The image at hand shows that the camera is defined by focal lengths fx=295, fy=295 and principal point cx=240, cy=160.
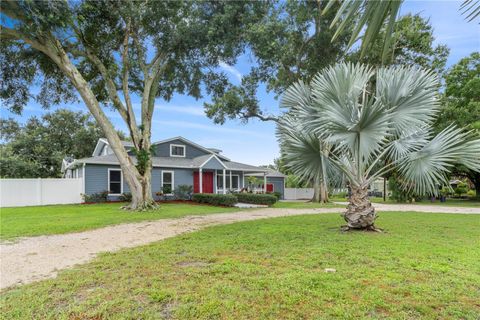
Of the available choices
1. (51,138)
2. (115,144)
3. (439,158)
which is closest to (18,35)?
(115,144)

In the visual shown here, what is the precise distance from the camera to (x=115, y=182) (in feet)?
61.2

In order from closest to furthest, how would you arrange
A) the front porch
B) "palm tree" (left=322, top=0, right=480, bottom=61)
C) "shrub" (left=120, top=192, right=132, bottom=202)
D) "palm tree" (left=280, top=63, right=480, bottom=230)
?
"palm tree" (left=322, top=0, right=480, bottom=61)
"palm tree" (left=280, top=63, right=480, bottom=230)
"shrub" (left=120, top=192, right=132, bottom=202)
the front porch

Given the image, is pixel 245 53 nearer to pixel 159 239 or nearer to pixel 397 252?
pixel 159 239

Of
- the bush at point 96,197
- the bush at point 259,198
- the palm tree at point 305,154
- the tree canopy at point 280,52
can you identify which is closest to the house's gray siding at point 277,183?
the tree canopy at point 280,52

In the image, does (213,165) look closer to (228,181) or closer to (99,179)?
(228,181)

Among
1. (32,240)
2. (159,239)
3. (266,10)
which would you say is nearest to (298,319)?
(159,239)

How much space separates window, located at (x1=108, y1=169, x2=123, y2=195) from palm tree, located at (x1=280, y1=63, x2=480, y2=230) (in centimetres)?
1448

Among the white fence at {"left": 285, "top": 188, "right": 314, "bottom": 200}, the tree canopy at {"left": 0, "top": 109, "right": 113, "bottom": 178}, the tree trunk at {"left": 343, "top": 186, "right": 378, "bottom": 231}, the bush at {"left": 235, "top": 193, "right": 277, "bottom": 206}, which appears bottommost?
the white fence at {"left": 285, "top": 188, "right": 314, "bottom": 200}

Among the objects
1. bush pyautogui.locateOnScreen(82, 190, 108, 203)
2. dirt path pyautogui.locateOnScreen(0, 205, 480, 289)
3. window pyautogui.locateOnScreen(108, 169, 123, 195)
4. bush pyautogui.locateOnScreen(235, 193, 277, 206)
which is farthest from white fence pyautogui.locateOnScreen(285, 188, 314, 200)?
dirt path pyautogui.locateOnScreen(0, 205, 480, 289)

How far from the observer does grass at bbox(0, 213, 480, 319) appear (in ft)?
9.48

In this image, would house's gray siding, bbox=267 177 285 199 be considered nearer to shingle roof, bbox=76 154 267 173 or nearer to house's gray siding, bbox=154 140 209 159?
shingle roof, bbox=76 154 267 173

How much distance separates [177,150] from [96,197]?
6.62 metres

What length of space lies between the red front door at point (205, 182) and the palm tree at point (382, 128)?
14574 millimetres

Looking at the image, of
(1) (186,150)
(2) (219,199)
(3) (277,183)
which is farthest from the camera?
(3) (277,183)
